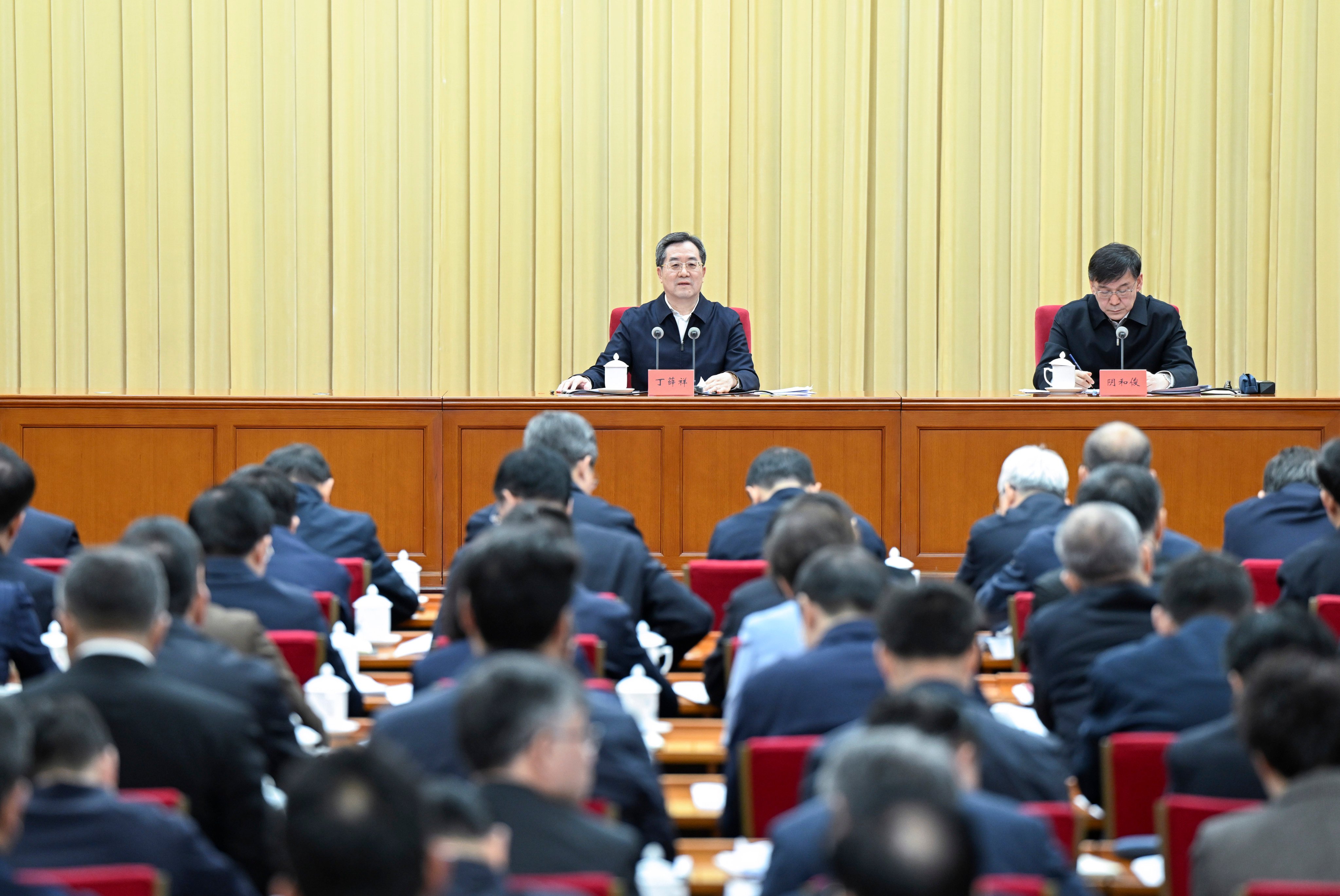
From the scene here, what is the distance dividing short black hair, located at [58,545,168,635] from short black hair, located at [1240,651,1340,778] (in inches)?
63.6

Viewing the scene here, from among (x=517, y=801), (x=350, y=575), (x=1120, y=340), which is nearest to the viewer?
(x=517, y=801)

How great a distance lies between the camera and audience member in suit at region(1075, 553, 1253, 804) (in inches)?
112

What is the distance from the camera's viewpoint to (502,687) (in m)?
2.01

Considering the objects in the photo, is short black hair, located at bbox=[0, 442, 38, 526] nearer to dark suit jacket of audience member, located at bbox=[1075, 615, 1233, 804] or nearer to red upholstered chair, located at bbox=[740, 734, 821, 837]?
red upholstered chair, located at bbox=[740, 734, 821, 837]

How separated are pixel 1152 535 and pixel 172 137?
20.4 feet

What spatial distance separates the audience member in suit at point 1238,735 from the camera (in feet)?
8.05

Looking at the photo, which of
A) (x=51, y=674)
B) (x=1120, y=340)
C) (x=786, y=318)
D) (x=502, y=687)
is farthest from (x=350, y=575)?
(x=786, y=318)

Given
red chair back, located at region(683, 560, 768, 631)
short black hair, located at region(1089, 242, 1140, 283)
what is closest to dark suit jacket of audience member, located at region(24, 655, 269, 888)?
red chair back, located at region(683, 560, 768, 631)

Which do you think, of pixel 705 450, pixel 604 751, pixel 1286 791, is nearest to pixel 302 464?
pixel 705 450

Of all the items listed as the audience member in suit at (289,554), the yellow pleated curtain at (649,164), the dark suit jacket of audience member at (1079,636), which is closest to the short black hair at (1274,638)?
the dark suit jacket of audience member at (1079,636)

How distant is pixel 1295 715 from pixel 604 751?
0.99 m

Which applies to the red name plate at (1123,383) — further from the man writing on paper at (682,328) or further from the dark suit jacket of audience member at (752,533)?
the dark suit jacket of audience member at (752,533)

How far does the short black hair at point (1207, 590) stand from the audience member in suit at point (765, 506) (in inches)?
57.6

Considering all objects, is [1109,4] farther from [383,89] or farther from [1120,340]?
[383,89]
